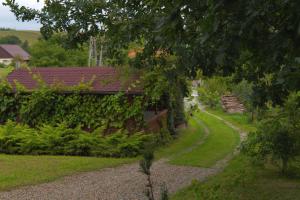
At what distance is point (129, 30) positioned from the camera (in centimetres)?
728

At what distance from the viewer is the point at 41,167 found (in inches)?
534

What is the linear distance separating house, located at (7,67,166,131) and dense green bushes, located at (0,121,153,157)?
1639 mm

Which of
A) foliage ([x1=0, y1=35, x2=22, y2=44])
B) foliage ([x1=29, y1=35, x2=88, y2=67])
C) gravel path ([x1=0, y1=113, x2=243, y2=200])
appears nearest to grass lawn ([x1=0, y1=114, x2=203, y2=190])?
gravel path ([x1=0, y1=113, x2=243, y2=200])

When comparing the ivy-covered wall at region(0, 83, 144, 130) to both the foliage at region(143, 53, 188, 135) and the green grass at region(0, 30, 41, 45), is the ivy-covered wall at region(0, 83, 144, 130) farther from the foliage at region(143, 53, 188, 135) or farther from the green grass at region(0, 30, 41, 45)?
the green grass at region(0, 30, 41, 45)

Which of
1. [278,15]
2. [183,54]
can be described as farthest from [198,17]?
[278,15]

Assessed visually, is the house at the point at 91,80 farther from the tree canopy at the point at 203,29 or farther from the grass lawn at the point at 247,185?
the tree canopy at the point at 203,29

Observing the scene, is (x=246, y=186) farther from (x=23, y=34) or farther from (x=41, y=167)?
(x=23, y=34)

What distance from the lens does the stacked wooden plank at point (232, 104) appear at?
112ft

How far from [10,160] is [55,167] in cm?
224

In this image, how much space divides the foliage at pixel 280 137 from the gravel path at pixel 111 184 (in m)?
1.62

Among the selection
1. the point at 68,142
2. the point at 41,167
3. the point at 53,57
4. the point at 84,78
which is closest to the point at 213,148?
the point at 68,142

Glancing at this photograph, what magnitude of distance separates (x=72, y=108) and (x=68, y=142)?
1.82 meters

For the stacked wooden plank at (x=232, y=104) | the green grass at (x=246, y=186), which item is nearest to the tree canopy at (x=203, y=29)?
the green grass at (x=246, y=186)

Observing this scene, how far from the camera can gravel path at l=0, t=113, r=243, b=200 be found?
10117 millimetres
